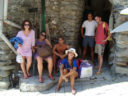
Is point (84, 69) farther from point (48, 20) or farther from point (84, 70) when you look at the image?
point (48, 20)

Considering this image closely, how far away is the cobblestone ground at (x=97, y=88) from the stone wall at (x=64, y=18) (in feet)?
4.87

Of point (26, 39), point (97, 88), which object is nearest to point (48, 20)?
point (26, 39)

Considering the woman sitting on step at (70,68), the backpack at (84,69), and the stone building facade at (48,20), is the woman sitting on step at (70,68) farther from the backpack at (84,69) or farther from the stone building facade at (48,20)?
the stone building facade at (48,20)

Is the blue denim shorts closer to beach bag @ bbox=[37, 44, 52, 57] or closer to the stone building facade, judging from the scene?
the stone building facade

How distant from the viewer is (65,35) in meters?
5.67

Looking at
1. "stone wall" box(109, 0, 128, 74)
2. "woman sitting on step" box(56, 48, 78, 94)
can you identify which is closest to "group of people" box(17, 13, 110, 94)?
"woman sitting on step" box(56, 48, 78, 94)

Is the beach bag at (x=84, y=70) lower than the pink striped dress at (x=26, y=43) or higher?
lower

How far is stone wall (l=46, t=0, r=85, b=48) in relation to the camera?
5.48 metres

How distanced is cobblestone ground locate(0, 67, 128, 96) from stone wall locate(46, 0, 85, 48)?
148 cm

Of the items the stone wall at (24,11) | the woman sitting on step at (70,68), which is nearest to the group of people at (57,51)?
the woman sitting on step at (70,68)

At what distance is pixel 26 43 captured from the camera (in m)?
4.78

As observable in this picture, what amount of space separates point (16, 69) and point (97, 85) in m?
2.50

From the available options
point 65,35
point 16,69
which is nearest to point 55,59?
point 65,35

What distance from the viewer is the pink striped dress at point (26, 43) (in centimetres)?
475
